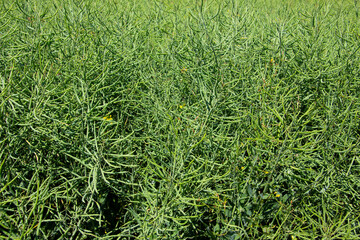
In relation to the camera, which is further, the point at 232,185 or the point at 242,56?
the point at 242,56

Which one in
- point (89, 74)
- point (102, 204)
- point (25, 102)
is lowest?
point (102, 204)

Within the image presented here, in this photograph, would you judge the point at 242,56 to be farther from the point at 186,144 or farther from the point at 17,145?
the point at 17,145

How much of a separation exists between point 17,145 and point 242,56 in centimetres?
132

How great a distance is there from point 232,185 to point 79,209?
728 mm

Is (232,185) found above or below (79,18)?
below

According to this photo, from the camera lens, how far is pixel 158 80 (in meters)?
1.87

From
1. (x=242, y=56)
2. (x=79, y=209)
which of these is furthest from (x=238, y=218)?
(x=242, y=56)

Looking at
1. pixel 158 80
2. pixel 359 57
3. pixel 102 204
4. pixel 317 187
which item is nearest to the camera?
pixel 102 204

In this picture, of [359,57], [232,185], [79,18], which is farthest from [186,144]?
[359,57]

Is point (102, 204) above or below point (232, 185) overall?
below

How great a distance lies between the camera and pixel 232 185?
5.27ft

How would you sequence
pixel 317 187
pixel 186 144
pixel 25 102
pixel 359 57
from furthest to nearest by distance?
pixel 359 57 → pixel 317 187 → pixel 25 102 → pixel 186 144

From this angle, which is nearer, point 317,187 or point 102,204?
point 102,204

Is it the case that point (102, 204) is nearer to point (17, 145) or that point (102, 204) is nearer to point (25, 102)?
point (17, 145)
